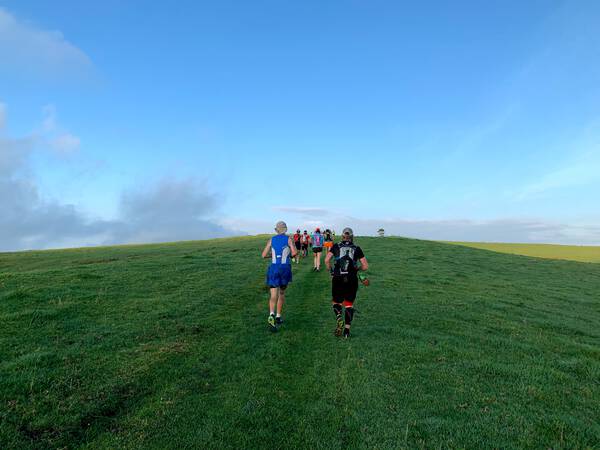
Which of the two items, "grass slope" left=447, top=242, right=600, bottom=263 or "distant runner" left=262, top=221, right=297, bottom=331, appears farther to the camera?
"grass slope" left=447, top=242, right=600, bottom=263

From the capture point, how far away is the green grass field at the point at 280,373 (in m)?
6.15

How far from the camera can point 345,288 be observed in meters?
11.5

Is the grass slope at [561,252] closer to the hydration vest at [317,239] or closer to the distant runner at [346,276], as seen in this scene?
the hydration vest at [317,239]

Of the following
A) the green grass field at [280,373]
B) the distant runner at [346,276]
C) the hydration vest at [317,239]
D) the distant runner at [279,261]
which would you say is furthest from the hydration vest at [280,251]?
the hydration vest at [317,239]

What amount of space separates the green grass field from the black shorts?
140 cm

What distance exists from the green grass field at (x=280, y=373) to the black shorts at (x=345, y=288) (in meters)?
1.40

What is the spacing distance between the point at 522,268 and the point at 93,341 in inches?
1770

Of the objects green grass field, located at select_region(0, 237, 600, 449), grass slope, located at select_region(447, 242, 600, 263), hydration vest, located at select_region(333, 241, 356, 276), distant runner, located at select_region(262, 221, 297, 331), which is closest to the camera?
green grass field, located at select_region(0, 237, 600, 449)

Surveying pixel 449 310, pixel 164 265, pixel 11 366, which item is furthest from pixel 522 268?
pixel 11 366

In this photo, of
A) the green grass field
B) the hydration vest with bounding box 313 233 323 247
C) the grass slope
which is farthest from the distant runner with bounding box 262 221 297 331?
the grass slope

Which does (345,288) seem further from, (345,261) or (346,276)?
(345,261)

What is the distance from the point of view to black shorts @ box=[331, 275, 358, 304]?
11.4 metres

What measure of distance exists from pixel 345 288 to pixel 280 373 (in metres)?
3.86

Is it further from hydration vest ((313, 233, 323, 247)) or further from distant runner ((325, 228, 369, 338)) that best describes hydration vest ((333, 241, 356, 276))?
hydration vest ((313, 233, 323, 247))
